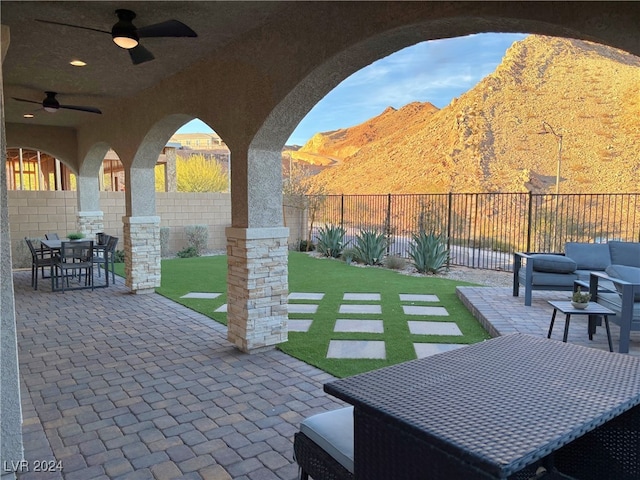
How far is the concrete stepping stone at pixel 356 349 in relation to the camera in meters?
3.96

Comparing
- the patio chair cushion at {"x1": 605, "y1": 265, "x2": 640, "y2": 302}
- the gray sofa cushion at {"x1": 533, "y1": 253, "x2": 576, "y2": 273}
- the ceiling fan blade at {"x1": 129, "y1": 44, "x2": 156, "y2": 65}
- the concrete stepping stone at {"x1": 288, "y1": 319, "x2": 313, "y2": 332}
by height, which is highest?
the ceiling fan blade at {"x1": 129, "y1": 44, "x2": 156, "y2": 65}

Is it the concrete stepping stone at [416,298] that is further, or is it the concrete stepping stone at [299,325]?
the concrete stepping stone at [416,298]

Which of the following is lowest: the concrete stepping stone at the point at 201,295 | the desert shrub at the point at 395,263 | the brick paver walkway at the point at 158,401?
the brick paver walkway at the point at 158,401

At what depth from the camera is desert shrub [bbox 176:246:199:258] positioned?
11.5m

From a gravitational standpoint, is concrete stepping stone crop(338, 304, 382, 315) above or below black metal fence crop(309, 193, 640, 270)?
below

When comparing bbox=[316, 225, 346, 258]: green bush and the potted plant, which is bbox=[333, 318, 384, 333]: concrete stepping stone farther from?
bbox=[316, 225, 346, 258]: green bush

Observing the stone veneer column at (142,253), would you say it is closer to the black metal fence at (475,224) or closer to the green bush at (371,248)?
the green bush at (371,248)

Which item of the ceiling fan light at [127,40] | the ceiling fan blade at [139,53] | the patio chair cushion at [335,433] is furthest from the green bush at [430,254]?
the patio chair cushion at [335,433]

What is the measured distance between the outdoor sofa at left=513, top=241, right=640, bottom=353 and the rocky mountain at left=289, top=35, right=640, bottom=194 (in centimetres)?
1805

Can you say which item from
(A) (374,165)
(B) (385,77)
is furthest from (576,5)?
(B) (385,77)

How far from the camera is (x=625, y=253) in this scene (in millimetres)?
5332

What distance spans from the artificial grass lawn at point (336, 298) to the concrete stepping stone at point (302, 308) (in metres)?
0.12

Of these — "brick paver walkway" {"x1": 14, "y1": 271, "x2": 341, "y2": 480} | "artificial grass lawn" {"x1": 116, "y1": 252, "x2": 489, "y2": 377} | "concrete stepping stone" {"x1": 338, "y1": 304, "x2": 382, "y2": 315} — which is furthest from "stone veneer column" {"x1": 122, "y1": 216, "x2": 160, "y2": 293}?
"concrete stepping stone" {"x1": 338, "y1": 304, "x2": 382, "y2": 315}

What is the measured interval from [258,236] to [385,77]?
141 ft
